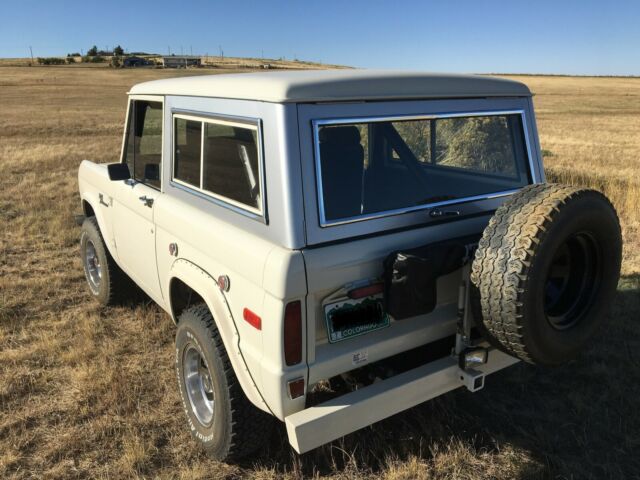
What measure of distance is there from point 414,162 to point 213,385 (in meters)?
1.55

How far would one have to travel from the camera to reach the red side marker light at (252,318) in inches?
83.7

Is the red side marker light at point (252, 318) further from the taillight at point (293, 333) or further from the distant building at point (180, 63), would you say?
the distant building at point (180, 63)

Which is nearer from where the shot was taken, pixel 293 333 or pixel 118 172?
pixel 293 333

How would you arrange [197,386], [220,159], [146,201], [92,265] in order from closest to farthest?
1. [220,159]
2. [197,386]
3. [146,201]
4. [92,265]

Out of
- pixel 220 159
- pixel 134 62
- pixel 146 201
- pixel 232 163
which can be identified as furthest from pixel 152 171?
pixel 134 62

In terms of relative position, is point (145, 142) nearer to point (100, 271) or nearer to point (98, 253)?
point (98, 253)

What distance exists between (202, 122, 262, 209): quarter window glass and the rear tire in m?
2.00

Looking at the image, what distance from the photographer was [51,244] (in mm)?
6426

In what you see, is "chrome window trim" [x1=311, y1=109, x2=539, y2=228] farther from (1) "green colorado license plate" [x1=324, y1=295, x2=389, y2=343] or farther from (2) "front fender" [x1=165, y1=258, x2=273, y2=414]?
(2) "front fender" [x1=165, y1=258, x2=273, y2=414]

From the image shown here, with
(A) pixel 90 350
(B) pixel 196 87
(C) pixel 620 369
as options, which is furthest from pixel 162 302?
(C) pixel 620 369

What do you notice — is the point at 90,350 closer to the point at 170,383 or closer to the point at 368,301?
the point at 170,383

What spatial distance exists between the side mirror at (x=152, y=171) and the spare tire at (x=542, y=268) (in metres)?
2.02

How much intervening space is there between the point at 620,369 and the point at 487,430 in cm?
125

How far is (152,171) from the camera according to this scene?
3320 millimetres
